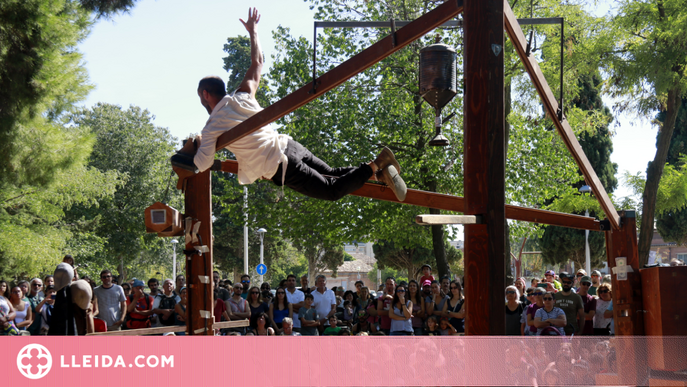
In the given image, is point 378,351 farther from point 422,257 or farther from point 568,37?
point 422,257

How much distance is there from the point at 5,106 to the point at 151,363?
8075 millimetres

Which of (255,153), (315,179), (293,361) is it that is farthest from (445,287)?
(255,153)

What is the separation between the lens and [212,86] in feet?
15.4

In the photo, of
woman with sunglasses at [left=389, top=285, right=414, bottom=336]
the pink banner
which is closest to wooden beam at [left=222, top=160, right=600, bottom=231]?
the pink banner

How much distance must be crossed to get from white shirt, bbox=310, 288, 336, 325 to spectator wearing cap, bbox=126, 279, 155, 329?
9.63 feet

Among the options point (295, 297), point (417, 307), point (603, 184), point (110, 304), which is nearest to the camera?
point (417, 307)

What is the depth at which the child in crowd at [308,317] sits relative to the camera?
1029 centimetres

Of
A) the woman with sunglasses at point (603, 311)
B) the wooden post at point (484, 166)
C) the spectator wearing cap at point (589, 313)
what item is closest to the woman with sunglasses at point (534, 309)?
the spectator wearing cap at point (589, 313)

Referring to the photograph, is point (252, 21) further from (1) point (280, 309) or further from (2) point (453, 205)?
(1) point (280, 309)

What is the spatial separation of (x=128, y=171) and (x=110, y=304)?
91.2 ft

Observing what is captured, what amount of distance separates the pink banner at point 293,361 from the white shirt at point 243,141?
4.64ft

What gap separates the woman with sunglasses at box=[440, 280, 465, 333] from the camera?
Answer: 9.46 m

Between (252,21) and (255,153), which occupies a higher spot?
(252,21)

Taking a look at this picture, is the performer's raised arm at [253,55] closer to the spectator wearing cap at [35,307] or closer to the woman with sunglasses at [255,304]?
the woman with sunglasses at [255,304]
